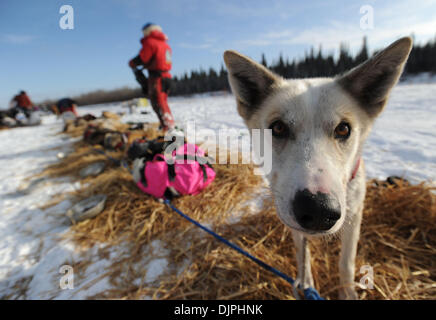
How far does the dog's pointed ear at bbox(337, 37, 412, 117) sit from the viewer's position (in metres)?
1.25

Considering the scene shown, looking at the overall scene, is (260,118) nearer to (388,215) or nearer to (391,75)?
(391,75)

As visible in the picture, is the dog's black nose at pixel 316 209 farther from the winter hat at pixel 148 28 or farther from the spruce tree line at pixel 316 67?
the spruce tree line at pixel 316 67

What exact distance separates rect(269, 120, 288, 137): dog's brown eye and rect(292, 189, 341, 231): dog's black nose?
493mm

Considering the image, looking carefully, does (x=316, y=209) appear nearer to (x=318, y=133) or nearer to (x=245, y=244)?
(x=318, y=133)

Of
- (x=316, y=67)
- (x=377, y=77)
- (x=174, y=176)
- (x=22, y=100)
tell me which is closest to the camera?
(x=377, y=77)

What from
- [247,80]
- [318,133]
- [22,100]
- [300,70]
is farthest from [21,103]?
[300,70]

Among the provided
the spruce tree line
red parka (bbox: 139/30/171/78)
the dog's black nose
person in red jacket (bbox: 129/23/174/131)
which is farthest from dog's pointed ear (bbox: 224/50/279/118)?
the spruce tree line

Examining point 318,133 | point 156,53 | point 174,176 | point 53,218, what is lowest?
point 53,218

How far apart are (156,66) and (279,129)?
5.73 metres

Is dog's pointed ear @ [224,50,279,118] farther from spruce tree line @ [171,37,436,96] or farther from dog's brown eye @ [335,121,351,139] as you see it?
spruce tree line @ [171,37,436,96]

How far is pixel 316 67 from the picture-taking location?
23656 mm

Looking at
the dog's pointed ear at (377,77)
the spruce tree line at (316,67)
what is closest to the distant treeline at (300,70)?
the spruce tree line at (316,67)
